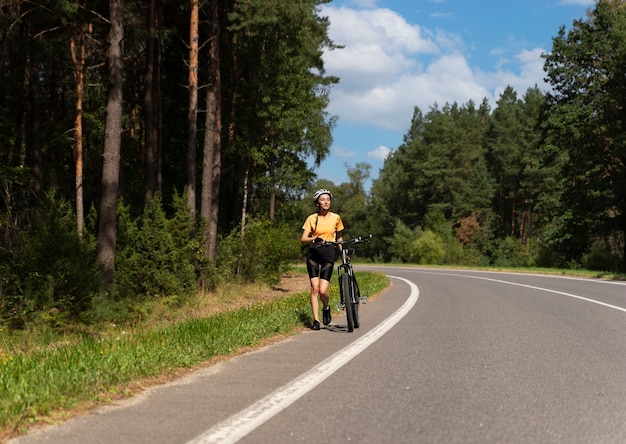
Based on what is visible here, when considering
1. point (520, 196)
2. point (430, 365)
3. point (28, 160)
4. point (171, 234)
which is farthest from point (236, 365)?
point (520, 196)

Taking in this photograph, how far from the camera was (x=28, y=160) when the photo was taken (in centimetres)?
2667

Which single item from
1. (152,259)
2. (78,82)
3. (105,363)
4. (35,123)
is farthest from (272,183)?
(105,363)

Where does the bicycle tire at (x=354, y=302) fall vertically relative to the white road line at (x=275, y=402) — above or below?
above

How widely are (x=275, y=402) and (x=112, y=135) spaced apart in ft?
31.6

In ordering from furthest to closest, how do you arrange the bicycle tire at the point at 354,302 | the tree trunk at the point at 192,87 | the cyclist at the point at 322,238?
the tree trunk at the point at 192,87
the bicycle tire at the point at 354,302
the cyclist at the point at 322,238

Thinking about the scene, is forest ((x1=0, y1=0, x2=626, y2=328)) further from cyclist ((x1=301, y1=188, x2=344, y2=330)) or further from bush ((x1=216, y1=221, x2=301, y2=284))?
cyclist ((x1=301, y1=188, x2=344, y2=330))

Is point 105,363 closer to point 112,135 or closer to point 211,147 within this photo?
point 112,135

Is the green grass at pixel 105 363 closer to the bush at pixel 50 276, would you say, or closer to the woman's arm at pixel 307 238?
the woman's arm at pixel 307 238

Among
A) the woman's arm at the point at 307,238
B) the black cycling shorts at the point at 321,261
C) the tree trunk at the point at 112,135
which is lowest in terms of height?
the black cycling shorts at the point at 321,261

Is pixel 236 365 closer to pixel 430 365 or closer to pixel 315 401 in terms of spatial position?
pixel 315 401

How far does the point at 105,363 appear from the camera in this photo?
548 centimetres

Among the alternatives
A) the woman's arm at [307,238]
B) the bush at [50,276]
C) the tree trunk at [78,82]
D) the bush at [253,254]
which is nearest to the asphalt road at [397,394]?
the woman's arm at [307,238]

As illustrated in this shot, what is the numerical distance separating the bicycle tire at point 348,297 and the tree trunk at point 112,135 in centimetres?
663

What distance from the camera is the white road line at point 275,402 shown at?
3820 mm
